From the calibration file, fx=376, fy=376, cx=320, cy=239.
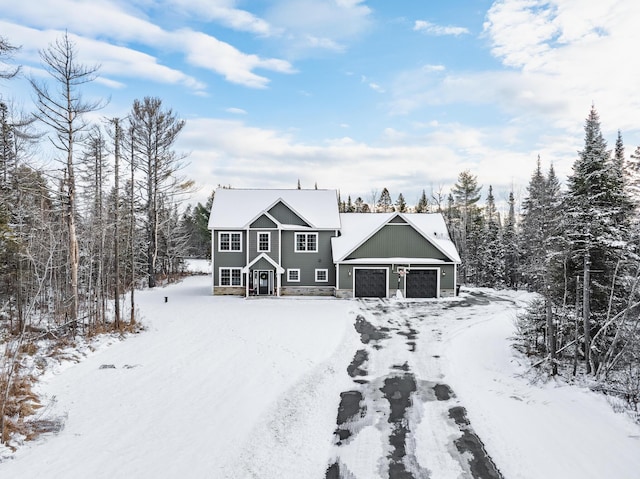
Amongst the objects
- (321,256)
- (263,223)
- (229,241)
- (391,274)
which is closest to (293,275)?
(321,256)

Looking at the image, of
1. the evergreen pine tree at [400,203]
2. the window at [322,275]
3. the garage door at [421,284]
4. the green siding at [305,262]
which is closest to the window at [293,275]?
the green siding at [305,262]

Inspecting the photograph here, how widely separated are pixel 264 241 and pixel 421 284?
1114 centimetres

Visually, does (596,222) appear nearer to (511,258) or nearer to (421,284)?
(421,284)

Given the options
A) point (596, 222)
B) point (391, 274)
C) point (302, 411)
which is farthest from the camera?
point (391, 274)

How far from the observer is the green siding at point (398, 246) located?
25.6m

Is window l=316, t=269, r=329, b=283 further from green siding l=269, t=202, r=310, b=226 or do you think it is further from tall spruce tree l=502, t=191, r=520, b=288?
tall spruce tree l=502, t=191, r=520, b=288

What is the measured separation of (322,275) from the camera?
Result: 26.4 m

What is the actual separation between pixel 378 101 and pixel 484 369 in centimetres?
1491

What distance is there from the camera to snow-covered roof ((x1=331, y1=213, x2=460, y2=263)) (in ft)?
83.3

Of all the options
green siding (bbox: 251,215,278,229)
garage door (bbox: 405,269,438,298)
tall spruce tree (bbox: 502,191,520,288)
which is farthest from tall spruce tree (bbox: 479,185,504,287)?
green siding (bbox: 251,215,278,229)

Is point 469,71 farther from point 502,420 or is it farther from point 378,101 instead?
point 502,420

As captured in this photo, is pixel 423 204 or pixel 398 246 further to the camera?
pixel 423 204

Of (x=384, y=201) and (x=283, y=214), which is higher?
(x=384, y=201)

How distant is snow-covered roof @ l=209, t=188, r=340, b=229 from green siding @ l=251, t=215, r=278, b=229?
12.4 inches
